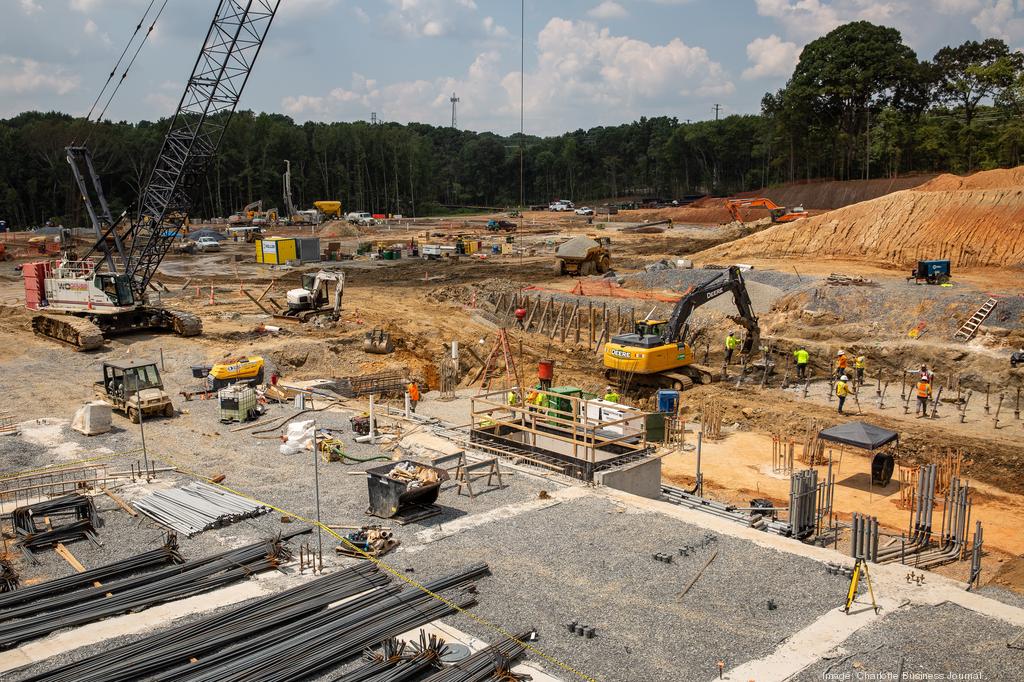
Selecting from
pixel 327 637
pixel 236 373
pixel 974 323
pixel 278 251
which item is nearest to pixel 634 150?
pixel 278 251

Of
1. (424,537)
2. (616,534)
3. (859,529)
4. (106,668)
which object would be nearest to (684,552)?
(616,534)

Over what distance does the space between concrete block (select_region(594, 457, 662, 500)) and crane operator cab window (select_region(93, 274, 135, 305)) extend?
25902mm

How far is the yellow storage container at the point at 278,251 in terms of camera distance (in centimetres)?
6022

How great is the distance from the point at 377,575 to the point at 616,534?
4.13 metres

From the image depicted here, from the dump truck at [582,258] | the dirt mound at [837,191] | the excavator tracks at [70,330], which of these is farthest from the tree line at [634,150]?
the excavator tracks at [70,330]

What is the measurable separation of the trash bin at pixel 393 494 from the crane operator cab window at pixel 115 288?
963 inches

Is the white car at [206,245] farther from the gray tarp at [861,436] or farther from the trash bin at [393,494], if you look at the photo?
the trash bin at [393,494]

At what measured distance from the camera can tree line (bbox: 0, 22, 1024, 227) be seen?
82.3m

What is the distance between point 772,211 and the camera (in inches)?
2645

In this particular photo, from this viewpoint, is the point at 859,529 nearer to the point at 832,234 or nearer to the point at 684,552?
the point at 684,552

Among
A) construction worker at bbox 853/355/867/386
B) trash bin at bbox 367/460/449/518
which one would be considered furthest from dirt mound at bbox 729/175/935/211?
trash bin at bbox 367/460/449/518

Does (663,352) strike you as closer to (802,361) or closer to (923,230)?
(802,361)

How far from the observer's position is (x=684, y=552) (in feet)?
44.9

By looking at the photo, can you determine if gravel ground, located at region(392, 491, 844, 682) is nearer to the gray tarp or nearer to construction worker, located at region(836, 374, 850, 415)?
the gray tarp
